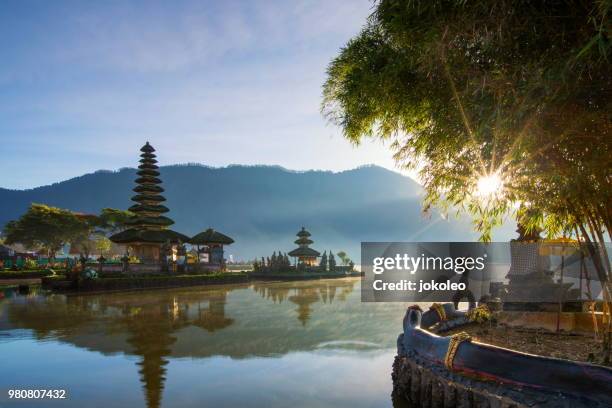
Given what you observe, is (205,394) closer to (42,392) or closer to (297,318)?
(42,392)

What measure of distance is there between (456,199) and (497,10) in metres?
3.94

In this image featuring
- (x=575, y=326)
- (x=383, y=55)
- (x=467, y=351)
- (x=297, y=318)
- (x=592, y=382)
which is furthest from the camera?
(x=297, y=318)

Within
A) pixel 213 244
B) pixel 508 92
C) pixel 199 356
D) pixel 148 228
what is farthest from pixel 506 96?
pixel 213 244

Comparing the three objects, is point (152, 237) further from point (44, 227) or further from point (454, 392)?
point (454, 392)

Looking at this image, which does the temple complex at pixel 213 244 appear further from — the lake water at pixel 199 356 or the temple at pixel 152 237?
the lake water at pixel 199 356

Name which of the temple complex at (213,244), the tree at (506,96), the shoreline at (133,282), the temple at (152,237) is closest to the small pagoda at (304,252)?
the temple complex at (213,244)

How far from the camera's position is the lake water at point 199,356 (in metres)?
7.47

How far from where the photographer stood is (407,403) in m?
7.25

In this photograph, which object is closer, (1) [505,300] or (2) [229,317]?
(1) [505,300]

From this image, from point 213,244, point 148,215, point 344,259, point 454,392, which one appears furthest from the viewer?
point 344,259

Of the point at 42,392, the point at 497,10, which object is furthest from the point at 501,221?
the point at 42,392

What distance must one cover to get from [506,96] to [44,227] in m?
55.0

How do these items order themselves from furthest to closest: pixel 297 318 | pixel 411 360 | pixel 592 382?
pixel 297 318, pixel 411 360, pixel 592 382

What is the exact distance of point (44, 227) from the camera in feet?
163
